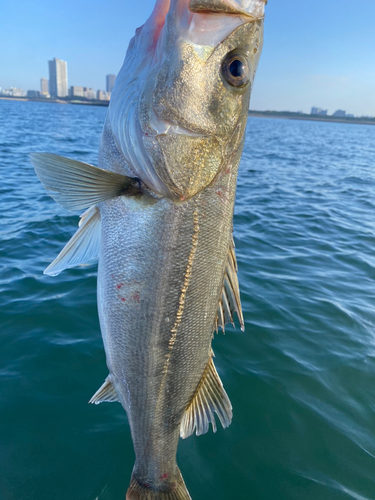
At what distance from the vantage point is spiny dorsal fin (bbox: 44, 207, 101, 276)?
2.19 metres

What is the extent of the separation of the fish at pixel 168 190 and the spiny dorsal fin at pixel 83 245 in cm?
22

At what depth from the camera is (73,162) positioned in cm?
172

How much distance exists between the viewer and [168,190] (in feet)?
5.71

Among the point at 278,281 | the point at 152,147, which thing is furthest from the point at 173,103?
the point at 278,281

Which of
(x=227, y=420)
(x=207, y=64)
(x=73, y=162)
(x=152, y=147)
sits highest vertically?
(x=207, y=64)

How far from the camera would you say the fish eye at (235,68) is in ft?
5.66

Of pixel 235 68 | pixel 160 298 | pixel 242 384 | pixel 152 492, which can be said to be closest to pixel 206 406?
pixel 152 492

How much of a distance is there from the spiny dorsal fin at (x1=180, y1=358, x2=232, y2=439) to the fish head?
1.24 m

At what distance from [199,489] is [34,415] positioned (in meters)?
1.69

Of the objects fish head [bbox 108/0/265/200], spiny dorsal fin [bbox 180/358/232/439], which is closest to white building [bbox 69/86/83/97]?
fish head [bbox 108/0/265/200]

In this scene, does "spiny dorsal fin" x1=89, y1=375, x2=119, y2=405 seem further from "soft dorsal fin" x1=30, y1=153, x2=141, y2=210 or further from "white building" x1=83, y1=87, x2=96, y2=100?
"white building" x1=83, y1=87, x2=96, y2=100

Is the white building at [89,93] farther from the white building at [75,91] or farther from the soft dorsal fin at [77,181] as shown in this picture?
the soft dorsal fin at [77,181]

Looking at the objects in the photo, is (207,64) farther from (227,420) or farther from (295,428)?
(295,428)

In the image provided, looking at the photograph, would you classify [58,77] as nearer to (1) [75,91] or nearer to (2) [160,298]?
(1) [75,91]
